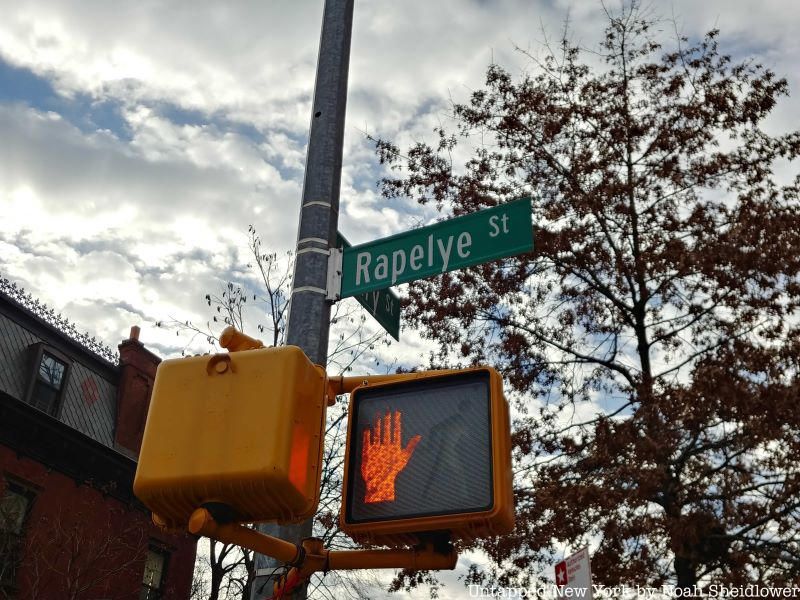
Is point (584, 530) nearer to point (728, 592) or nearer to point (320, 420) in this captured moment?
point (728, 592)

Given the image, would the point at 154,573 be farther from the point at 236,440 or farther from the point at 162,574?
the point at 236,440

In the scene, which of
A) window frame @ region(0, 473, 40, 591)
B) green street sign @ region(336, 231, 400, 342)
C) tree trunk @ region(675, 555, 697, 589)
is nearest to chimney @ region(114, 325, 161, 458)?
window frame @ region(0, 473, 40, 591)

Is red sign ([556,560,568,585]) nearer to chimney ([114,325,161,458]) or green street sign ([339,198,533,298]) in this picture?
green street sign ([339,198,533,298])

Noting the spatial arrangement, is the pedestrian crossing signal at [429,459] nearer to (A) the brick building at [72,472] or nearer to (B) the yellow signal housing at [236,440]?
(B) the yellow signal housing at [236,440]

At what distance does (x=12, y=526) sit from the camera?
1970cm

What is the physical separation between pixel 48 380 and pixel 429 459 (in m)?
23.1

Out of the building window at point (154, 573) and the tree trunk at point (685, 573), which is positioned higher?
the building window at point (154, 573)

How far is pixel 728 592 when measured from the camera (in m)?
10.0

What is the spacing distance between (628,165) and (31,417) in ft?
54.7

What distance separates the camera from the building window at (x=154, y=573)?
2420 cm

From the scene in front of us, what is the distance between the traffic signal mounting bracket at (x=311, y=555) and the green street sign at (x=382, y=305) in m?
1.70

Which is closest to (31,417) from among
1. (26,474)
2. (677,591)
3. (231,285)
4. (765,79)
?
(26,474)

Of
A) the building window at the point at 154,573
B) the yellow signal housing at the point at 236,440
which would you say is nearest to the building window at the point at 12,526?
the building window at the point at 154,573

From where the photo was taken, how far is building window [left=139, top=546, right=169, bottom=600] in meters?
24.2
